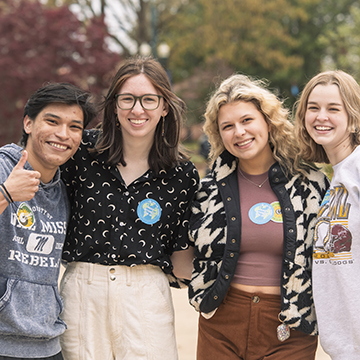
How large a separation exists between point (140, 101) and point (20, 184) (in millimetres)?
917

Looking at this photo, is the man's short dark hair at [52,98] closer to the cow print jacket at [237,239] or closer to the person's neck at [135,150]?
the person's neck at [135,150]

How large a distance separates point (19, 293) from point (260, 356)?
4.26ft

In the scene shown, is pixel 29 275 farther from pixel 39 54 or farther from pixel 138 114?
pixel 39 54

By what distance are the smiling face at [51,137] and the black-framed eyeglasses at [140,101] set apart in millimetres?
293

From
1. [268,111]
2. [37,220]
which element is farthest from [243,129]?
[37,220]

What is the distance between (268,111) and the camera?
272cm

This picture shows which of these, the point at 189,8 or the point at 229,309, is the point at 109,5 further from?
the point at 229,309

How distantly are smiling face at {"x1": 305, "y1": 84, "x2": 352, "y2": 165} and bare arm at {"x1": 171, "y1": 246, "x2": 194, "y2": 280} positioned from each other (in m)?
1.00

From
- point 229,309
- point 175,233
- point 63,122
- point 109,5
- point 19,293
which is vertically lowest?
point 229,309

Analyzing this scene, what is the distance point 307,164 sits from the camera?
2.76 metres

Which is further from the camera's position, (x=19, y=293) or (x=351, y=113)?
(x=351, y=113)

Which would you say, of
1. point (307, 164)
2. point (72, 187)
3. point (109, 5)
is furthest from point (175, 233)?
point (109, 5)

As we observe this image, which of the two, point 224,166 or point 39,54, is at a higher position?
point 39,54

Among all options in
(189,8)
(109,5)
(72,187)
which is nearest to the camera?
(72,187)
